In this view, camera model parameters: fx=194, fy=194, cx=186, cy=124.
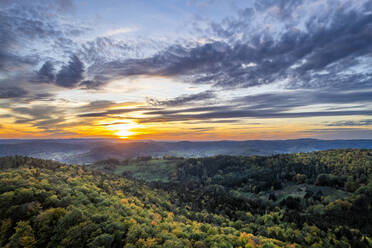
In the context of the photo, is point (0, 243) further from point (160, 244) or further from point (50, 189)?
point (160, 244)

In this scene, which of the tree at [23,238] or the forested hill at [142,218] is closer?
the tree at [23,238]

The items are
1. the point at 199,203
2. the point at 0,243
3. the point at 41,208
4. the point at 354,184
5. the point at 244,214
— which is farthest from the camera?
the point at 354,184

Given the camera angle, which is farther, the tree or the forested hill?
the forested hill

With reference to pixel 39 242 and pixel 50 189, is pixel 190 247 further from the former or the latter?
pixel 50 189

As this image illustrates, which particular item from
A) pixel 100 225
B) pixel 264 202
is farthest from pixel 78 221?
pixel 264 202

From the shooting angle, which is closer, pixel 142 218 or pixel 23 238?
pixel 23 238

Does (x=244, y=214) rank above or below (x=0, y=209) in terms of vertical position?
below

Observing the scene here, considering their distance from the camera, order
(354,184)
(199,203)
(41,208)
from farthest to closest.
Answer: (354,184) < (199,203) < (41,208)

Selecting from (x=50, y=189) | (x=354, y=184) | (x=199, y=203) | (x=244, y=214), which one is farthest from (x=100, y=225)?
(x=354, y=184)

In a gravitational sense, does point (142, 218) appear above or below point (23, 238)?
below

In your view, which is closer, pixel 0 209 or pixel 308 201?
pixel 0 209

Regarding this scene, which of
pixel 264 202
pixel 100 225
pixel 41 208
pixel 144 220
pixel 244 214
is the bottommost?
pixel 264 202
